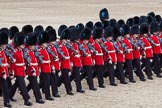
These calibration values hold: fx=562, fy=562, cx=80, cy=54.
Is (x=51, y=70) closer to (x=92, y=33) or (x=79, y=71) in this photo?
(x=79, y=71)

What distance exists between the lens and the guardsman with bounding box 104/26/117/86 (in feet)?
44.3

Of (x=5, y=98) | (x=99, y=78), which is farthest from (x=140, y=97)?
(x=5, y=98)

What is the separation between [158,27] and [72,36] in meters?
2.95

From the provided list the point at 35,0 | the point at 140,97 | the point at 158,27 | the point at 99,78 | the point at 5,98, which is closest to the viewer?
the point at 5,98

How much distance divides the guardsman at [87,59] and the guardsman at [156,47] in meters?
2.14

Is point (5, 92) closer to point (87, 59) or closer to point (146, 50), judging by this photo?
point (87, 59)

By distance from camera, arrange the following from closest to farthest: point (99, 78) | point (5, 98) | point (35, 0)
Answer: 1. point (5, 98)
2. point (99, 78)
3. point (35, 0)

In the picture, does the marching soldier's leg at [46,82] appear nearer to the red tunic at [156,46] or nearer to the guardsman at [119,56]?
the guardsman at [119,56]

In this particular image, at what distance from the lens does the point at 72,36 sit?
13.0 m

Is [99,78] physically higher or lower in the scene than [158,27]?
lower

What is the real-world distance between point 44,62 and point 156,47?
3.75m

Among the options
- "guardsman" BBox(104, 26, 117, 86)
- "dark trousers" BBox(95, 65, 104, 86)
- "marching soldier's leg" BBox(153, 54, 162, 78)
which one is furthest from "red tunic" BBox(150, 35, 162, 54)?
"dark trousers" BBox(95, 65, 104, 86)

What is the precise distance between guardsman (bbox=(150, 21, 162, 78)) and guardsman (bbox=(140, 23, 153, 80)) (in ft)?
0.75

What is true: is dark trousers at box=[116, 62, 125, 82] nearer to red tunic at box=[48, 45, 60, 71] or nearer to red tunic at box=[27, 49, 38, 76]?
red tunic at box=[48, 45, 60, 71]
